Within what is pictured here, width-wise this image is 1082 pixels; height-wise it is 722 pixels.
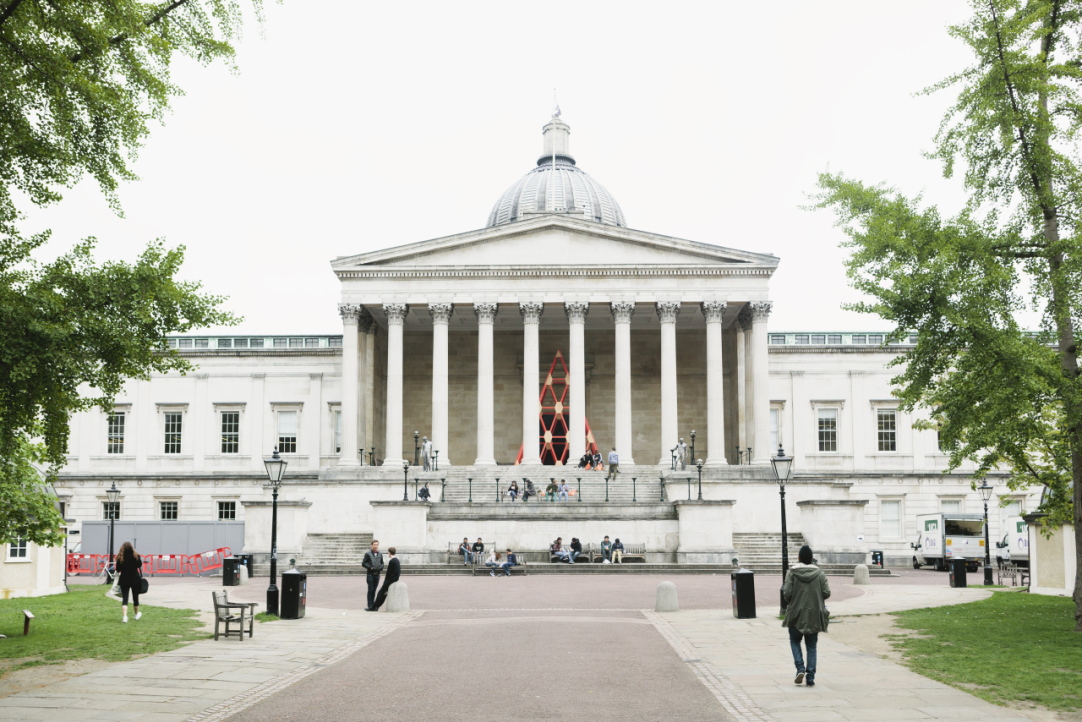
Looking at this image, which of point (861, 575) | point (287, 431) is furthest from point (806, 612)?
point (287, 431)

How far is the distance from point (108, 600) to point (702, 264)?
1386 inches

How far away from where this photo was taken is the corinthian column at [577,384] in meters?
52.1

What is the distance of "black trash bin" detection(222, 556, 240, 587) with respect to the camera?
31.7 m

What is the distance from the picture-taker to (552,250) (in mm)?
53531

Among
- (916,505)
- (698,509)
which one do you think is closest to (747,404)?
(916,505)

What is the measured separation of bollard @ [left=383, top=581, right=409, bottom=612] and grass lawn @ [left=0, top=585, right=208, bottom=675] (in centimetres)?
441

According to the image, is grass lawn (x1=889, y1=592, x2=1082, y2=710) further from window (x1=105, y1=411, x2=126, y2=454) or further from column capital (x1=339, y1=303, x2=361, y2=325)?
window (x1=105, y1=411, x2=126, y2=454)

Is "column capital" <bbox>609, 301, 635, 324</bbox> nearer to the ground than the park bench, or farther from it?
farther from it

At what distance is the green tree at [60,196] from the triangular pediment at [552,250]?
38.0 meters

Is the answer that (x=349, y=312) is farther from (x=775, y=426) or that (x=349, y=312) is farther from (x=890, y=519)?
(x=890, y=519)

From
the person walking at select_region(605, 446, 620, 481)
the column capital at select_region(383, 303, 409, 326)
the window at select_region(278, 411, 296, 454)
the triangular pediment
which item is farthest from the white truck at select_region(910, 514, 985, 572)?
the window at select_region(278, 411, 296, 454)

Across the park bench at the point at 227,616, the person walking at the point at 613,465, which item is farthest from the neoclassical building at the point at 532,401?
the park bench at the point at 227,616

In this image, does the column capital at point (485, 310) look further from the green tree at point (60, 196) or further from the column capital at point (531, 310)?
the green tree at point (60, 196)

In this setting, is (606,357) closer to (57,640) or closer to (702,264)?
(702,264)
